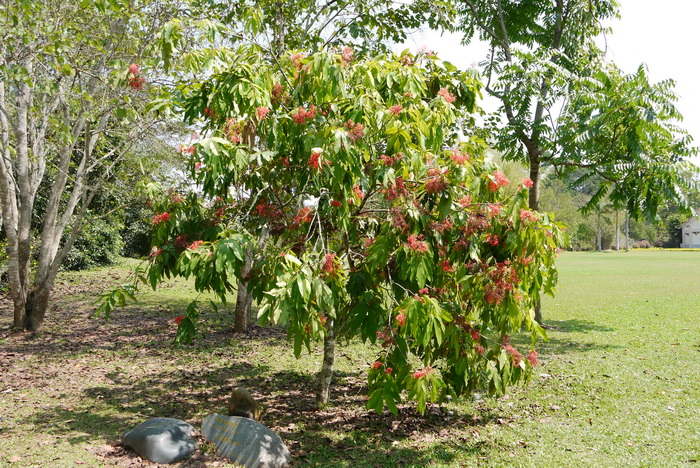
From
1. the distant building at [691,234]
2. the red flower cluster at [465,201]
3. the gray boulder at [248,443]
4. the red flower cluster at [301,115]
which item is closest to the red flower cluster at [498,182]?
the red flower cluster at [465,201]

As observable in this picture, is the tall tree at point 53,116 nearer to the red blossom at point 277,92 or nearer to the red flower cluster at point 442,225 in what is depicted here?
the red blossom at point 277,92

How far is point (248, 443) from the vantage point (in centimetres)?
489

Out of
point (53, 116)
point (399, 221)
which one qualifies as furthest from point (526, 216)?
point (53, 116)

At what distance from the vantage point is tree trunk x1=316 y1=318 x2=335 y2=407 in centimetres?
593

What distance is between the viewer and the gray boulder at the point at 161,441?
4750 millimetres

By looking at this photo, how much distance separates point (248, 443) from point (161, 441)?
2.60 ft

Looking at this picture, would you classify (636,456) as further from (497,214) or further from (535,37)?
(535,37)

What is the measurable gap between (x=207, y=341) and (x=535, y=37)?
9804 mm

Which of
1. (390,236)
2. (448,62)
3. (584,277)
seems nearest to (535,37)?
(448,62)

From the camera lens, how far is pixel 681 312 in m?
13.5

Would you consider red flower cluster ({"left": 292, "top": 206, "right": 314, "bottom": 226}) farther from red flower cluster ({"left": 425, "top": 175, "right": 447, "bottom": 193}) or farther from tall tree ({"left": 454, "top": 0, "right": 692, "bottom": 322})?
tall tree ({"left": 454, "top": 0, "right": 692, "bottom": 322})

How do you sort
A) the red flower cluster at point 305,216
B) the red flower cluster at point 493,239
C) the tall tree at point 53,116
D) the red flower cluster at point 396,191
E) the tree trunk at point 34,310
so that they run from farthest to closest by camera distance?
the tree trunk at point 34,310
the tall tree at point 53,116
the red flower cluster at point 305,216
the red flower cluster at point 396,191
the red flower cluster at point 493,239

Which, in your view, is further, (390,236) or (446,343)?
(446,343)

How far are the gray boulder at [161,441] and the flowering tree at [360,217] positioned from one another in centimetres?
93
